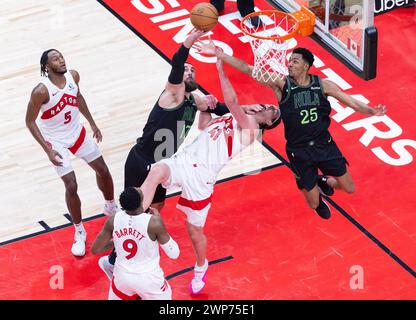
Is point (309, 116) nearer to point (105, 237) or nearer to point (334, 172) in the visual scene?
point (334, 172)

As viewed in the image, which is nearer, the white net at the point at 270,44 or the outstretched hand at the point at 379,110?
the outstretched hand at the point at 379,110

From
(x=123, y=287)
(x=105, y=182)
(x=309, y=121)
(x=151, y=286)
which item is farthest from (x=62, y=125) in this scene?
(x=309, y=121)

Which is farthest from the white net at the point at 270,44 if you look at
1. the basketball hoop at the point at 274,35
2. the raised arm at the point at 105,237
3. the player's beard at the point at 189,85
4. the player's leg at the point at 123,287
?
the player's leg at the point at 123,287

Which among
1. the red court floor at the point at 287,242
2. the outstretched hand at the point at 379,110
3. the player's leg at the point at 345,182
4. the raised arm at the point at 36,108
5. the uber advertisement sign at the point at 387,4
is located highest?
the raised arm at the point at 36,108

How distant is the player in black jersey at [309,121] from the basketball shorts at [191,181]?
1.09 meters

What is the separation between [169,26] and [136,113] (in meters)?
1.91

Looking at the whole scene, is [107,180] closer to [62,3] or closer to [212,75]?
[212,75]

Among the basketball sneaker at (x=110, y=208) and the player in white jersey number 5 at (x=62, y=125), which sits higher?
the player in white jersey number 5 at (x=62, y=125)

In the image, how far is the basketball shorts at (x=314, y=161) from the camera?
447 inches

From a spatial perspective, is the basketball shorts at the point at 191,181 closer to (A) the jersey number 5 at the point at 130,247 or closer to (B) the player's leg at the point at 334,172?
(A) the jersey number 5 at the point at 130,247

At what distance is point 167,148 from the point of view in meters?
10.8

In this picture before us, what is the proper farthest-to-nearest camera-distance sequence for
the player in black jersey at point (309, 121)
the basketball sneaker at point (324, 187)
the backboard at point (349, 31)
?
the backboard at point (349, 31) < the basketball sneaker at point (324, 187) < the player in black jersey at point (309, 121)

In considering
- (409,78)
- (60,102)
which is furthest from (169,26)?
(60,102)

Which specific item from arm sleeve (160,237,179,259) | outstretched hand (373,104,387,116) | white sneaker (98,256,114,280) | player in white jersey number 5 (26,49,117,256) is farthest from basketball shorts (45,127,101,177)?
outstretched hand (373,104,387,116)
